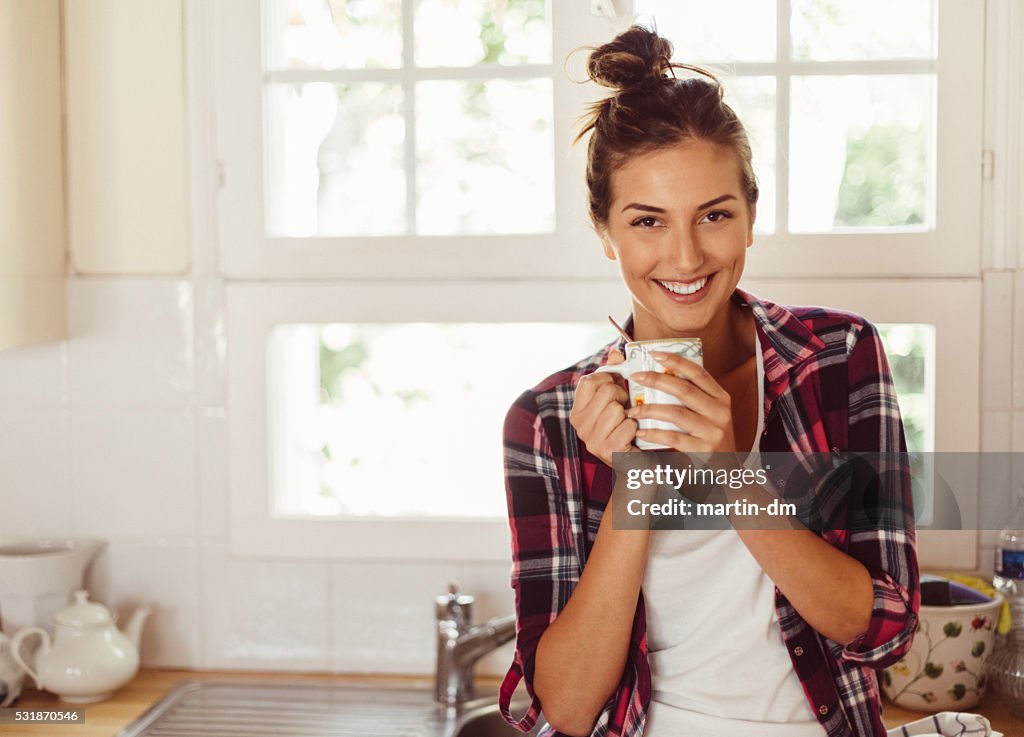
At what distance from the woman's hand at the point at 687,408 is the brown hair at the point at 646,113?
28 cm

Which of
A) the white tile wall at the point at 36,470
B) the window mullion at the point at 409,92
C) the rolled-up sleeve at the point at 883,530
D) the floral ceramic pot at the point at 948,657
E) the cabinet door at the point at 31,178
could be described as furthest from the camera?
the white tile wall at the point at 36,470

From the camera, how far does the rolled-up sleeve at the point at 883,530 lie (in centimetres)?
116

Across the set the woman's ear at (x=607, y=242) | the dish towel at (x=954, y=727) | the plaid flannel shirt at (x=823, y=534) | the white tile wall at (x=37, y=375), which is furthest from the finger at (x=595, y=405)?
the white tile wall at (x=37, y=375)

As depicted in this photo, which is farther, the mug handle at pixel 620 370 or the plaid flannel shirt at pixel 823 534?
the plaid flannel shirt at pixel 823 534

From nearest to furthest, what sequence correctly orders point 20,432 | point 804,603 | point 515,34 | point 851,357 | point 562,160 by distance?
point 804,603 < point 851,357 < point 562,160 < point 20,432 < point 515,34

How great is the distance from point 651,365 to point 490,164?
290 cm

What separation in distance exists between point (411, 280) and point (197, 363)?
0.38 meters

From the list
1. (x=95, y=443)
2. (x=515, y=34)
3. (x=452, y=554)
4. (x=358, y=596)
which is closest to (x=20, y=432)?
(x=95, y=443)

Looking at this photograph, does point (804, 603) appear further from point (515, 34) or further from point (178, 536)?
point (515, 34)

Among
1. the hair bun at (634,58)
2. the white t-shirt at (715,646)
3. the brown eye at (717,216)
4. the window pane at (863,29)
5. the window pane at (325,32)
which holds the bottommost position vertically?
the white t-shirt at (715,646)

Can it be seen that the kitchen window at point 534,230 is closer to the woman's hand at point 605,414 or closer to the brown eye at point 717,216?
the brown eye at point 717,216

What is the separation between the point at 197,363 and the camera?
185cm

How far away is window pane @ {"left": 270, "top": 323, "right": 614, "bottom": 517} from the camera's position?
1.89 meters

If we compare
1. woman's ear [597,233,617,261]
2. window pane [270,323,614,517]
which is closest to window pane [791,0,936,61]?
window pane [270,323,614,517]
